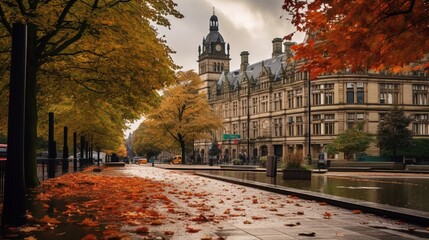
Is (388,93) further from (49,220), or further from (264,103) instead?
(49,220)

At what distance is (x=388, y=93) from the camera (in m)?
74.4

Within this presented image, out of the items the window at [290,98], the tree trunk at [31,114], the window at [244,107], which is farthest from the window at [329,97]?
the tree trunk at [31,114]

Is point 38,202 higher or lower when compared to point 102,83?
lower

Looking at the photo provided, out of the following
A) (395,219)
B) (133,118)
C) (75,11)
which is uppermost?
(75,11)

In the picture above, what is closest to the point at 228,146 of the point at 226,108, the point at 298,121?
the point at 226,108

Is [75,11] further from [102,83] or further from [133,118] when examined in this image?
[133,118]

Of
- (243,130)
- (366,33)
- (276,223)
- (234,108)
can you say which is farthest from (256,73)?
(276,223)

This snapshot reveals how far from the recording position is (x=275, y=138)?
85.1 meters

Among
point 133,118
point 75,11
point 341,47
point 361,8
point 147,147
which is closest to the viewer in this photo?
point 361,8

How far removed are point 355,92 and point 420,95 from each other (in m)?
11.0

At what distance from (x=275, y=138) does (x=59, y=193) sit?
7361 cm

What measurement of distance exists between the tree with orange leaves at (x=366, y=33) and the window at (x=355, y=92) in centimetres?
6489

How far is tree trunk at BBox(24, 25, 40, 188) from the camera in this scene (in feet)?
47.2

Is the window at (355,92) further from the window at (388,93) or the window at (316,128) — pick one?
the window at (316,128)
